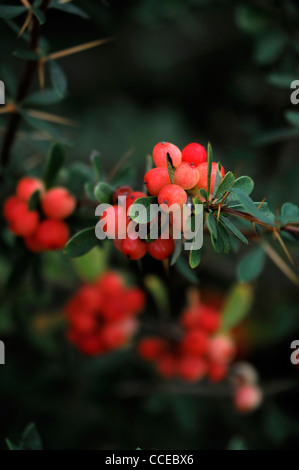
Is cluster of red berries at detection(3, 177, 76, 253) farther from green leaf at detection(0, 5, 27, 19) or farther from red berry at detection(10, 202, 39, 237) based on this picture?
green leaf at detection(0, 5, 27, 19)

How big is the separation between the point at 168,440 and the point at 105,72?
1.73m

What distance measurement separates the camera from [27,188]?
1022mm

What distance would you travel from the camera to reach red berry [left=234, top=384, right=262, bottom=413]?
1.39 m

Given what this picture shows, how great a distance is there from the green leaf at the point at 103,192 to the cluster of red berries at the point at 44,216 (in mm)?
162

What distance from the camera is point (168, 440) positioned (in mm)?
1490

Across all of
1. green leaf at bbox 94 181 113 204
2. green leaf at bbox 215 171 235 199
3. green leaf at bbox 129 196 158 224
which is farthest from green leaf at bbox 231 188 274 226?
green leaf at bbox 94 181 113 204

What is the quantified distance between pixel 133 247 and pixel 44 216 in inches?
12.2

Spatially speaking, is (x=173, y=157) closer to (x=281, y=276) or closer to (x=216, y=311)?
(x=216, y=311)

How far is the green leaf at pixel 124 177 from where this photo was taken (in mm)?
996

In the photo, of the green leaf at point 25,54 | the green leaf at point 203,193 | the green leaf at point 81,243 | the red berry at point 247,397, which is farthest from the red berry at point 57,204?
the red berry at point 247,397

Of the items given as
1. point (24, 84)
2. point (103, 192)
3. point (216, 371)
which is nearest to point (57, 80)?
point (24, 84)

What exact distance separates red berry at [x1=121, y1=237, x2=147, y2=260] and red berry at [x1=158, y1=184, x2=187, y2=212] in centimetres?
11

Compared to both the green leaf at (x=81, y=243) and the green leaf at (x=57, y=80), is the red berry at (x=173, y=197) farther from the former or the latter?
the green leaf at (x=57, y=80)
